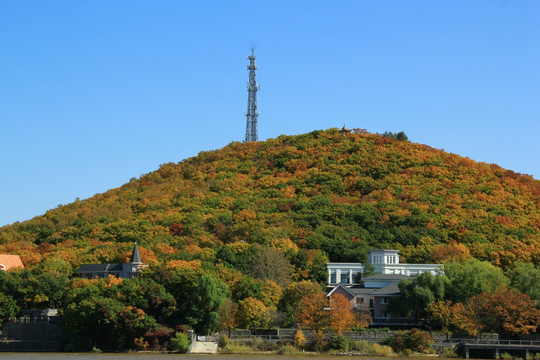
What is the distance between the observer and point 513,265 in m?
98.2

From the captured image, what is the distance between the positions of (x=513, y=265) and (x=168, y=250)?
34.8m

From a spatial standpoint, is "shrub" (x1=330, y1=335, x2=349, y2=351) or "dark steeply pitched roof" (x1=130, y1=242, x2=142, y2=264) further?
"dark steeply pitched roof" (x1=130, y1=242, x2=142, y2=264)

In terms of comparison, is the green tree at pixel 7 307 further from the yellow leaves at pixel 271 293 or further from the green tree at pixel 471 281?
the green tree at pixel 471 281

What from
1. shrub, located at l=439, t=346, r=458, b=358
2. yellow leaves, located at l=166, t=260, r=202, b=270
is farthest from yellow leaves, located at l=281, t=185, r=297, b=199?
shrub, located at l=439, t=346, r=458, b=358

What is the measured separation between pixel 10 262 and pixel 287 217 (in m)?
32.1

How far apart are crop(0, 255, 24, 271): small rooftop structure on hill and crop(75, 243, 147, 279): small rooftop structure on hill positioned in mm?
6980

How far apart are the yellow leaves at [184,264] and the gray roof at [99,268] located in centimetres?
1047

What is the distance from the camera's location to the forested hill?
10231cm

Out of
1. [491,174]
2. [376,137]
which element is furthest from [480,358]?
[376,137]

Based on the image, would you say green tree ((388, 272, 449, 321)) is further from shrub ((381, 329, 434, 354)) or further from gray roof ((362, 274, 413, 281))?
gray roof ((362, 274, 413, 281))

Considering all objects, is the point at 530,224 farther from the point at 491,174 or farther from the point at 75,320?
the point at 75,320

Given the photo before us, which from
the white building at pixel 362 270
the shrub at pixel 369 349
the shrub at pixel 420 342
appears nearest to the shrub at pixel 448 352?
the shrub at pixel 420 342

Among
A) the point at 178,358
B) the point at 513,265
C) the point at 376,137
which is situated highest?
the point at 376,137

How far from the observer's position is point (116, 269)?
9562cm
